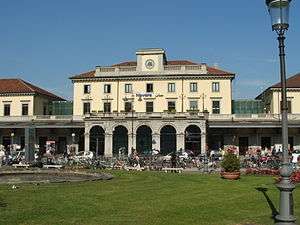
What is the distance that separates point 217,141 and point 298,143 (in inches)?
365

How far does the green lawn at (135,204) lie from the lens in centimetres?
1100

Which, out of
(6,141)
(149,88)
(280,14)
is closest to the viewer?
(280,14)

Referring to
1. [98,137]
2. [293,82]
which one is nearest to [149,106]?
[98,137]

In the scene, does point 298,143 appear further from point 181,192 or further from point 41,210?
point 41,210

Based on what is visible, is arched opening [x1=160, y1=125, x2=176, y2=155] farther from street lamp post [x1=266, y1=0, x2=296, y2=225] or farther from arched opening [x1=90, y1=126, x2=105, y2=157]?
street lamp post [x1=266, y1=0, x2=296, y2=225]

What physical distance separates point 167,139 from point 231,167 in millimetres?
31168

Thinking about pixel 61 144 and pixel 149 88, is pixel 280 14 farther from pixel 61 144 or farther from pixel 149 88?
pixel 61 144

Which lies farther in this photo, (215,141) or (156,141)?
(215,141)

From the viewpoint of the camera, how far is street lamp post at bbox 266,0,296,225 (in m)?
8.62

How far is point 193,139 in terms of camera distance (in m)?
53.1

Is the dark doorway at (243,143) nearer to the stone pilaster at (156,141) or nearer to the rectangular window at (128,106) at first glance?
the stone pilaster at (156,141)

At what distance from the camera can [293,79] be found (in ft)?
196

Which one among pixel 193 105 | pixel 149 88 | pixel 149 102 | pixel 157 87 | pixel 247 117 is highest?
pixel 157 87

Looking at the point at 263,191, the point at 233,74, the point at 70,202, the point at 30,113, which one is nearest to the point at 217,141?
the point at 233,74
